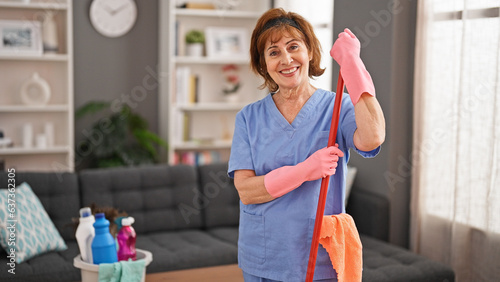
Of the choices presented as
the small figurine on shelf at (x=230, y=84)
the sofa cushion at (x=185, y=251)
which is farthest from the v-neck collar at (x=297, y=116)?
the small figurine on shelf at (x=230, y=84)

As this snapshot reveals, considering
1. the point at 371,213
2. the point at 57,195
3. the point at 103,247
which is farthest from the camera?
the point at 371,213

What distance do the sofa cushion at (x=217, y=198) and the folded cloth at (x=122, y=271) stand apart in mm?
1329

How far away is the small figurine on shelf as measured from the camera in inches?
200

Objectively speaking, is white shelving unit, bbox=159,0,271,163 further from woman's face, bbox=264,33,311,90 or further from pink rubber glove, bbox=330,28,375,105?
pink rubber glove, bbox=330,28,375,105

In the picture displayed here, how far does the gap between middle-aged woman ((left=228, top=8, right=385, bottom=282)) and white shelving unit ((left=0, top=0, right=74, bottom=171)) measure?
10.3 feet

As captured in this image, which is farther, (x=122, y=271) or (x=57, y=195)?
(x=57, y=195)

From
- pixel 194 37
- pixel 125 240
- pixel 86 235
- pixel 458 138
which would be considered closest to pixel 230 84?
pixel 194 37

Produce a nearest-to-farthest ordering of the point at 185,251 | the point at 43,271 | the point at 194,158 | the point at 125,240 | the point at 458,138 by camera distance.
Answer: the point at 125,240
the point at 43,271
the point at 458,138
the point at 185,251
the point at 194,158

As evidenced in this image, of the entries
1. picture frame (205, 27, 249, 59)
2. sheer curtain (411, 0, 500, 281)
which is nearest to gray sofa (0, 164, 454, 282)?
sheer curtain (411, 0, 500, 281)

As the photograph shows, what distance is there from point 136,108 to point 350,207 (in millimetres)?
2256

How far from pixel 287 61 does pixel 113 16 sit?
3.62m

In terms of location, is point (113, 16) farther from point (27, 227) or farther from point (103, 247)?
point (103, 247)

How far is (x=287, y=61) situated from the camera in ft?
5.34

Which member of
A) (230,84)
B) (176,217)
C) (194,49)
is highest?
(194,49)
